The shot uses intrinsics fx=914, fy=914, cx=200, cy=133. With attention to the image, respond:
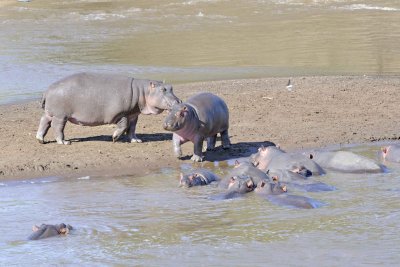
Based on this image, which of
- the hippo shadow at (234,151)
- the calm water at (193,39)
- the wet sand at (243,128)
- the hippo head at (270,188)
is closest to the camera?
the hippo head at (270,188)

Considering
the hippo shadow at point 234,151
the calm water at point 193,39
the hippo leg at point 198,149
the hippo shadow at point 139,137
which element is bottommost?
the calm water at point 193,39

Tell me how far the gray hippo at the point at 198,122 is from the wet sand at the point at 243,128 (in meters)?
0.24

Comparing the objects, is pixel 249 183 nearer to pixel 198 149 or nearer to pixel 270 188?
pixel 270 188

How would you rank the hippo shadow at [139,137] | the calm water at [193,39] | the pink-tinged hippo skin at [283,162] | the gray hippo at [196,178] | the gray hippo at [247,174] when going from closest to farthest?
the gray hippo at [247,174] → the gray hippo at [196,178] → the pink-tinged hippo skin at [283,162] → the hippo shadow at [139,137] → the calm water at [193,39]

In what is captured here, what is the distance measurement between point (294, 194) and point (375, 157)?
199 centimetres

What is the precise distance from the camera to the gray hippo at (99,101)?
33.6ft

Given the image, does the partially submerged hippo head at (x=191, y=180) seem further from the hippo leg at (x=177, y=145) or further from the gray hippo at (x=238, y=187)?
the hippo leg at (x=177, y=145)

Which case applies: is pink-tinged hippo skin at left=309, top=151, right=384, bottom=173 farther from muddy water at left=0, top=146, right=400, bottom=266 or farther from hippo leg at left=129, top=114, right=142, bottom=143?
hippo leg at left=129, top=114, right=142, bottom=143

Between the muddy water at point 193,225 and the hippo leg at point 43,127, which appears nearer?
the muddy water at point 193,225

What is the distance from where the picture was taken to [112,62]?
17516 mm

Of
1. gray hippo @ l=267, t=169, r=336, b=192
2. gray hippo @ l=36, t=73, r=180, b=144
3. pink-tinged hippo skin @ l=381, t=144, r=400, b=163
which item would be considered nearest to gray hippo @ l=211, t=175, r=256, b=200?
gray hippo @ l=267, t=169, r=336, b=192

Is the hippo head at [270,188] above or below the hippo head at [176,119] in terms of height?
below

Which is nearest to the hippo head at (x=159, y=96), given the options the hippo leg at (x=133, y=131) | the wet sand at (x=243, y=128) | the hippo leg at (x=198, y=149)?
the hippo leg at (x=133, y=131)

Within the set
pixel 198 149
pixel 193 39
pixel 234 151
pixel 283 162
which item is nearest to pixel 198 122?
pixel 198 149
